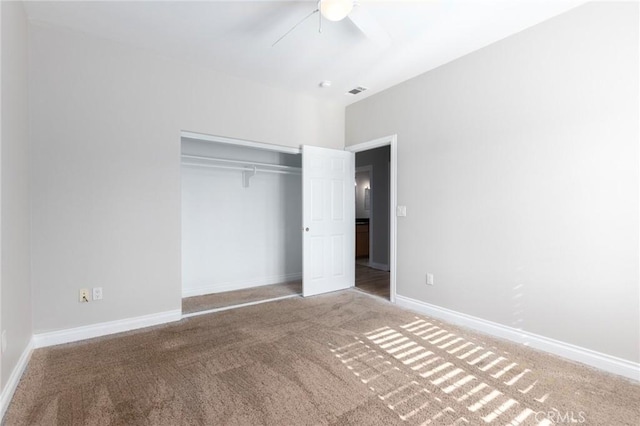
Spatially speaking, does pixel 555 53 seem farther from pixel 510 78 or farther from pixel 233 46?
pixel 233 46

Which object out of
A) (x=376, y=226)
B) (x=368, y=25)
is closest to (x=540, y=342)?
(x=368, y=25)

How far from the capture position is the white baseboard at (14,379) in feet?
5.70

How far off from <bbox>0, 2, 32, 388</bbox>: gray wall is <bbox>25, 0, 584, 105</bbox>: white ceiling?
1.60 ft

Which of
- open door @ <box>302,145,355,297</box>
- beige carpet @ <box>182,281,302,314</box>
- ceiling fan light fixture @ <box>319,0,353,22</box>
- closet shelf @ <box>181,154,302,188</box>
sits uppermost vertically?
ceiling fan light fixture @ <box>319,0,353,22</box>

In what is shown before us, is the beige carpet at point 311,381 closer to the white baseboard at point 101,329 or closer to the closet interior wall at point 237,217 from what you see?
the white baseboard at point 101,329

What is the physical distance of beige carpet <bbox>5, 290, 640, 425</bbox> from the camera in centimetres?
172

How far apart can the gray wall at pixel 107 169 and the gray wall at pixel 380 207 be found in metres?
3.59

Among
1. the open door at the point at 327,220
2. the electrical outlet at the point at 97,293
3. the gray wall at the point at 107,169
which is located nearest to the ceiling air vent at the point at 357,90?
the open door at the point at 327,220

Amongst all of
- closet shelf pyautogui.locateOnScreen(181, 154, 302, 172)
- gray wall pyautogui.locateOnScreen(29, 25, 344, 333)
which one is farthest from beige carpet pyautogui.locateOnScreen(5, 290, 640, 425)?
closet shelf pyautogui.locateOnScreen(181, 154, 302, 172)

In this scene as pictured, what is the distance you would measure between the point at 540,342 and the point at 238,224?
12.4ft

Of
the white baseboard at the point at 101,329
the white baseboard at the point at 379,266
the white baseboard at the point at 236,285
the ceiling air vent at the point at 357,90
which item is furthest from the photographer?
the white baseboard at the point at 379,266

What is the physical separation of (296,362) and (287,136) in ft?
9.01

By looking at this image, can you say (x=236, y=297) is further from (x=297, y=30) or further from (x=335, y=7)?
(x=335, y=7)

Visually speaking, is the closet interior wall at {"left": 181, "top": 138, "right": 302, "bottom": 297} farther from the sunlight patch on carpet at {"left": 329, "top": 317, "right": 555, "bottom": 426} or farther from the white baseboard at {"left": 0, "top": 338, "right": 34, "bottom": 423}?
the sunlight patch on carpet at {"left": 329, "top": 317, "right": 555, "bottom": 426}
